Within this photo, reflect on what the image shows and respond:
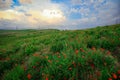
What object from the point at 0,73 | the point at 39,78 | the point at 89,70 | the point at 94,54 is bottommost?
the point at 0,73

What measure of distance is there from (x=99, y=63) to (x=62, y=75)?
52.7 inches

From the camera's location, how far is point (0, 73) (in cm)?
470

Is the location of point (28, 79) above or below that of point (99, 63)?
below

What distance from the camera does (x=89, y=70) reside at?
3570 millimetres

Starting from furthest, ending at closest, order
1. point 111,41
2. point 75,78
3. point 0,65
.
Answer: point 111,41
point 0,65
point 75,78

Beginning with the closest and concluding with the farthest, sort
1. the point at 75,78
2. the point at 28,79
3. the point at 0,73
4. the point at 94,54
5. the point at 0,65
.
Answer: the point at 75,78 → the point at 28,79 → the point at 94,54 → the point at 0,73 → the point at 0,65

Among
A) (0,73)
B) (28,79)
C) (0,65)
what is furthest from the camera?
(0,65)

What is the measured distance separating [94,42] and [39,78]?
354 cm

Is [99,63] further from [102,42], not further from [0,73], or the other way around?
[0,73]

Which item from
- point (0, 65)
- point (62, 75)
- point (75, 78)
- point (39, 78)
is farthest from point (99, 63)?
point (0, 65)

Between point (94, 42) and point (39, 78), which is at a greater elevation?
point (94, 42)

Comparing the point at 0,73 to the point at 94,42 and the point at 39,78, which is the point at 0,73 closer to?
the point at 39,78

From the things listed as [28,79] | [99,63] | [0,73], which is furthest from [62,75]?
[0,73]

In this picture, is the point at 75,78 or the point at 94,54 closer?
the point at 75,78
